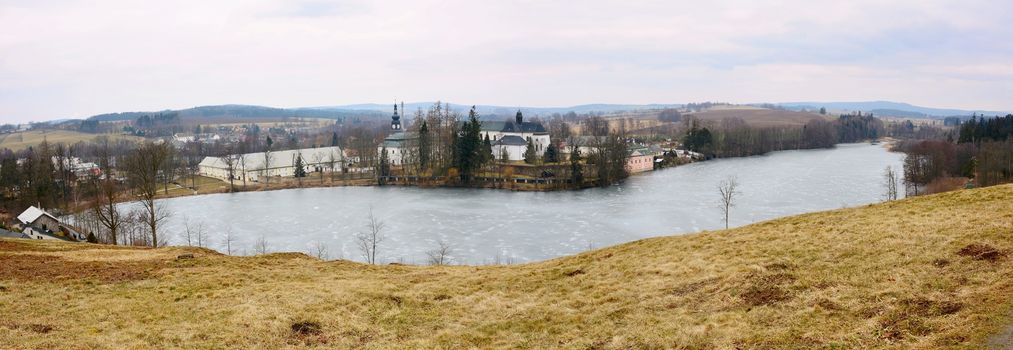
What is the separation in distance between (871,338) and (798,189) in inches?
1665

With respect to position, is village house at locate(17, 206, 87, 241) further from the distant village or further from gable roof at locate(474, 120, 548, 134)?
gable roof at locate(474, 120, 548, 134)

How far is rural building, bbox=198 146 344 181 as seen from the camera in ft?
220

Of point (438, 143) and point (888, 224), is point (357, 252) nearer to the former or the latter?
point (888, 224)

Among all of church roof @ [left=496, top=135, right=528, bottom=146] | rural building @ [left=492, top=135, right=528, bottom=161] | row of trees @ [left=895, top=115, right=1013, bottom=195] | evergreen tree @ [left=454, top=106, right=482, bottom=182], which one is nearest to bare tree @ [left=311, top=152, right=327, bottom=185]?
rural building @ [left=492, top=135, right=528, bottom=161]

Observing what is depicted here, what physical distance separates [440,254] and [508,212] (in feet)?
43.4

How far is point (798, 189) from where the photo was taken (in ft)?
149

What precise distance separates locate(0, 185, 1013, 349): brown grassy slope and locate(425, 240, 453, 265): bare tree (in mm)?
11760

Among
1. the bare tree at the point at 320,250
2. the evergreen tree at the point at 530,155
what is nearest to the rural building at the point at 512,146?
the evergreen tree at the point at 530,155

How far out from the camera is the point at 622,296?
10.3 m

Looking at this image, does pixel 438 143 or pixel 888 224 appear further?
pixel 438 143

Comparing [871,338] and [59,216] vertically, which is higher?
[871,338]

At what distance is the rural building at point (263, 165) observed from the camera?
2640 inches

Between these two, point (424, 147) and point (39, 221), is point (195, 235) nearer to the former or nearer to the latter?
point (39, 221)

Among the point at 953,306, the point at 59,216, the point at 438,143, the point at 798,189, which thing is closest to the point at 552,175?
the point at 438,143
